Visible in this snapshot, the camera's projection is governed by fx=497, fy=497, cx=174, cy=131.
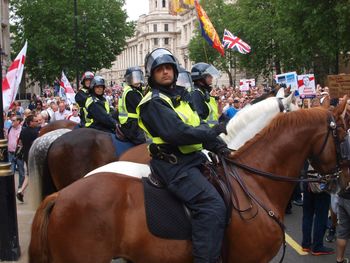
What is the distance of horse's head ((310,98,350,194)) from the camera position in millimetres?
4523

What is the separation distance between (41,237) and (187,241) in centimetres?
121

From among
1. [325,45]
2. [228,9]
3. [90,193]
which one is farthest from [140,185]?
[228,9]

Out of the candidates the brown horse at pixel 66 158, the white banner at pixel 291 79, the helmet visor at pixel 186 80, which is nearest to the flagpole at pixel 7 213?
the brown horse at pixel 66 158

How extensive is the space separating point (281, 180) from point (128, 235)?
1.50 meters

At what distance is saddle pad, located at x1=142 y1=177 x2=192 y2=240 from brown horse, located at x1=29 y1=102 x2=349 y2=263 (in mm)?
51

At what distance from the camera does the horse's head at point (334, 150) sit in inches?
178

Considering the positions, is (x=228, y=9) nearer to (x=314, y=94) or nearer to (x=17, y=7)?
(x=17, y=7)

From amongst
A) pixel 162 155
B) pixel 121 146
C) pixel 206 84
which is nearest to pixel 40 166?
pixel 121 146

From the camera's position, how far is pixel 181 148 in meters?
4.30

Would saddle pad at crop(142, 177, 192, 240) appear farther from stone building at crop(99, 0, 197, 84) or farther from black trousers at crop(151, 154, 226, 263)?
stone building at crop(99, 0, 197, 84)

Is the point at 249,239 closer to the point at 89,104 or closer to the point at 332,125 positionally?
the point at 332,125

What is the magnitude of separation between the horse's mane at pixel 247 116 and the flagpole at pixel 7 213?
11.6 feet

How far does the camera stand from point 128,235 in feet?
13.4

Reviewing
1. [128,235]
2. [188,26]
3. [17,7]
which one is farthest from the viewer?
[188,26]
